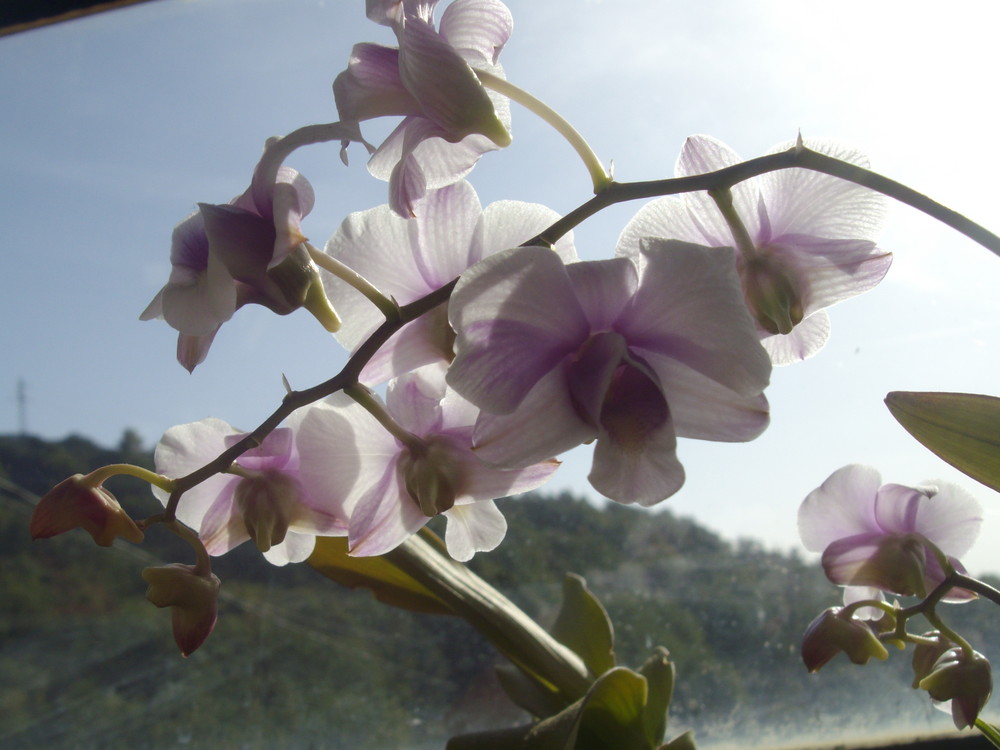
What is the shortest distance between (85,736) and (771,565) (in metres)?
0.99

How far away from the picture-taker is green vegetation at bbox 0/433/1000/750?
840mm

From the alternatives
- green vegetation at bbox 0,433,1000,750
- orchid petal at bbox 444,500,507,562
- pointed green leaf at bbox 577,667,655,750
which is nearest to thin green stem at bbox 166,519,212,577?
orchid petal at bbox 444,500,507,562

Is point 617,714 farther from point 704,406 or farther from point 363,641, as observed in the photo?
point 363,641

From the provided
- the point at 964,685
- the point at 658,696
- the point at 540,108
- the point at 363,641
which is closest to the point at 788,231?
the point at 540,108

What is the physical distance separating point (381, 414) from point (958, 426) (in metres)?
0.25

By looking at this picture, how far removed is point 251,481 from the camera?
0.32 metres

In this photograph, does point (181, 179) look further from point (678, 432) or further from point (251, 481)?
point (678, 432)

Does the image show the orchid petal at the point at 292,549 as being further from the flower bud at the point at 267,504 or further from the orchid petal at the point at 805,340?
the orchid petal at the point at 805,340

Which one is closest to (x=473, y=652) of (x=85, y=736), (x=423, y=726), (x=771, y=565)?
(x=423, y=726)

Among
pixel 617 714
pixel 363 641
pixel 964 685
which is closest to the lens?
pixel 964 685

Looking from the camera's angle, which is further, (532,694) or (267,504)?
(532,694)

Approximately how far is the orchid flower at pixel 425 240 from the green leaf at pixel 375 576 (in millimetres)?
198

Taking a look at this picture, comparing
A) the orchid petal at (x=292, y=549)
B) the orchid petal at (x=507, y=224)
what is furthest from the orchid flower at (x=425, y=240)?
the orchid petal at (x=292, y=549)

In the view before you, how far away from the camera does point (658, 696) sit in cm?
49
